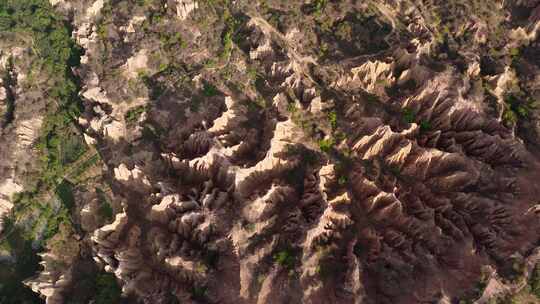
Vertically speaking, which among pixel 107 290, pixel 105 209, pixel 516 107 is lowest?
pixel 107 290

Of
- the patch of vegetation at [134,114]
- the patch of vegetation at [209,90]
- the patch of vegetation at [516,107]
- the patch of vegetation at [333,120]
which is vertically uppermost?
the patch of vegetation at [209,90]

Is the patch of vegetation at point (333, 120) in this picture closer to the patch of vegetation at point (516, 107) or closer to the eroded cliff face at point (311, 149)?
the eroded cliff face at point (311, 149)

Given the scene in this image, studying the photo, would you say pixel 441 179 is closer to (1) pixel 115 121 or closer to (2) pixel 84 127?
(1) pixel 115 121

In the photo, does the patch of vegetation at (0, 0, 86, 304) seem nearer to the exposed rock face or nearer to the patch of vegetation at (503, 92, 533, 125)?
the exposed rock face

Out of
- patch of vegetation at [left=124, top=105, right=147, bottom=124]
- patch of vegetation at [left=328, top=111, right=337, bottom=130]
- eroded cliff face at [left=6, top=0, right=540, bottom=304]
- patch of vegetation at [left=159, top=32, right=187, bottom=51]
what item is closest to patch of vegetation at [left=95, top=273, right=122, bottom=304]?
eroded cliff face at [left=6, top=0, right=540, bottom=304]

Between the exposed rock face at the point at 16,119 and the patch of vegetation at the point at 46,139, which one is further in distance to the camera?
the exposed rock face at the point at 16,119

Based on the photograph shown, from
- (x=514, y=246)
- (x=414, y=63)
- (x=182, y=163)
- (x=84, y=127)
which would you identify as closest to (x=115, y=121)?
(x=84, y=127)

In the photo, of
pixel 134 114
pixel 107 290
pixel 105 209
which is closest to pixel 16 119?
pixel 134 114

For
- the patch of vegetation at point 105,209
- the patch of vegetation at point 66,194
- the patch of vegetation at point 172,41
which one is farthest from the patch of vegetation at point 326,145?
the patch of vegetation at point 66,194

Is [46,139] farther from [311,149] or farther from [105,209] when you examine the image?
[311,149]
